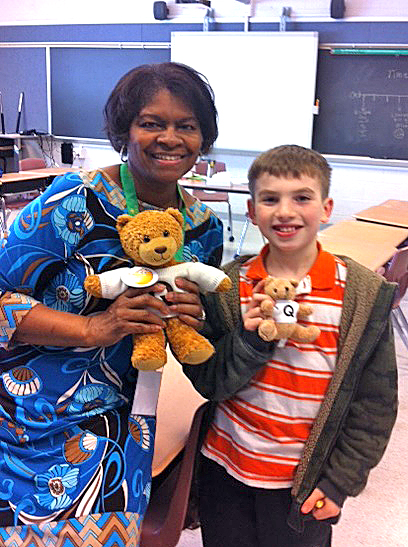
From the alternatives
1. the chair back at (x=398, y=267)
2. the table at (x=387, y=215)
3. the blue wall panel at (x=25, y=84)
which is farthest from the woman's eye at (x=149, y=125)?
the blue wall panel at (x=25, y=84)

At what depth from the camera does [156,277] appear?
115 cm

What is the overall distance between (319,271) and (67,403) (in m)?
0.60

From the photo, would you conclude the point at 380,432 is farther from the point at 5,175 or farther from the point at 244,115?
the point at 244,115

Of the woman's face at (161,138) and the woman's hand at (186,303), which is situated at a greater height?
the woman's face at (161,138)

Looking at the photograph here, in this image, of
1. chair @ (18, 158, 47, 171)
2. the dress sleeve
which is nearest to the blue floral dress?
the dress sleeve

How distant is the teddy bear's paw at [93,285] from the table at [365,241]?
1.95 meters

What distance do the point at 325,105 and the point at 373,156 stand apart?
2.68ft

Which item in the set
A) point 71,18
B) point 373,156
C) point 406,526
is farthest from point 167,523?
point 71,18

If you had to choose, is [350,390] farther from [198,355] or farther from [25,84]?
[25,84]

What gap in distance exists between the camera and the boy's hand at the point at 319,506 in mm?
1157

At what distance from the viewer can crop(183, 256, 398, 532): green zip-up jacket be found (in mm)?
1136

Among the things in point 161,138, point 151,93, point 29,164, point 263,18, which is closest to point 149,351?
point 161,138

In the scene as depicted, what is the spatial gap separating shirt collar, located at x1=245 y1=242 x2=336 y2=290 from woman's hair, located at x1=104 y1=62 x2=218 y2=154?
36cm

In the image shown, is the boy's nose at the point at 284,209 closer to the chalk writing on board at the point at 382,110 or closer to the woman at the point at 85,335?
the woman at the point at 85,335
